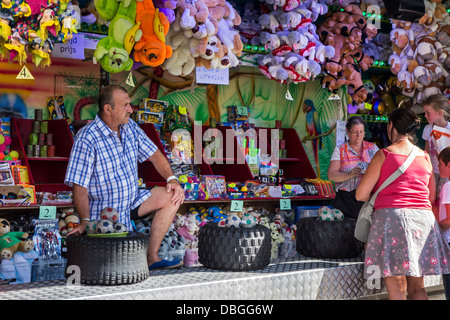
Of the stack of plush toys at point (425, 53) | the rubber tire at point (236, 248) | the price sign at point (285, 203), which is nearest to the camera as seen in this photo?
the rubber tire at point (236, 248)

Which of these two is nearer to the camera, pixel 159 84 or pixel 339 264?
pixel 339 264

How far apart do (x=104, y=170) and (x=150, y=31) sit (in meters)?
1.22

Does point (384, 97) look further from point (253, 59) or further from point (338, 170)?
point (338, 170)

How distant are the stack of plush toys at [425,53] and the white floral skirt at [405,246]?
3.04 metres

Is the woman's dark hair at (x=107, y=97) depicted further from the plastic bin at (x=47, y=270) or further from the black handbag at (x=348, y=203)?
the black handbag at (x=348, y=203)

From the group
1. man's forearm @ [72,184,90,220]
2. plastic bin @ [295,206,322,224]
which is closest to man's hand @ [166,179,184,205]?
man's forearm @ [72,184,90,220]

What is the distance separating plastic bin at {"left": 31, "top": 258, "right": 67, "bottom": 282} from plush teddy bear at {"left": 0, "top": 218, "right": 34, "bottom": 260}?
716 mm

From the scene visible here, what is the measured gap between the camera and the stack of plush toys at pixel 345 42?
537 centimetres

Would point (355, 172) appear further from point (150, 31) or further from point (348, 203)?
point (150, 31)

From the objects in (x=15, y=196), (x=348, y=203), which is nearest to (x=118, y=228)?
(x=15, y=196)

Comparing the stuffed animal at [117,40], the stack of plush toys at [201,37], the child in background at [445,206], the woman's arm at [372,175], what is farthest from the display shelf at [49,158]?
the child in background at [445,206]

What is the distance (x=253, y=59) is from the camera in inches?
201

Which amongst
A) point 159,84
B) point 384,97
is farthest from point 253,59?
point 384,97
